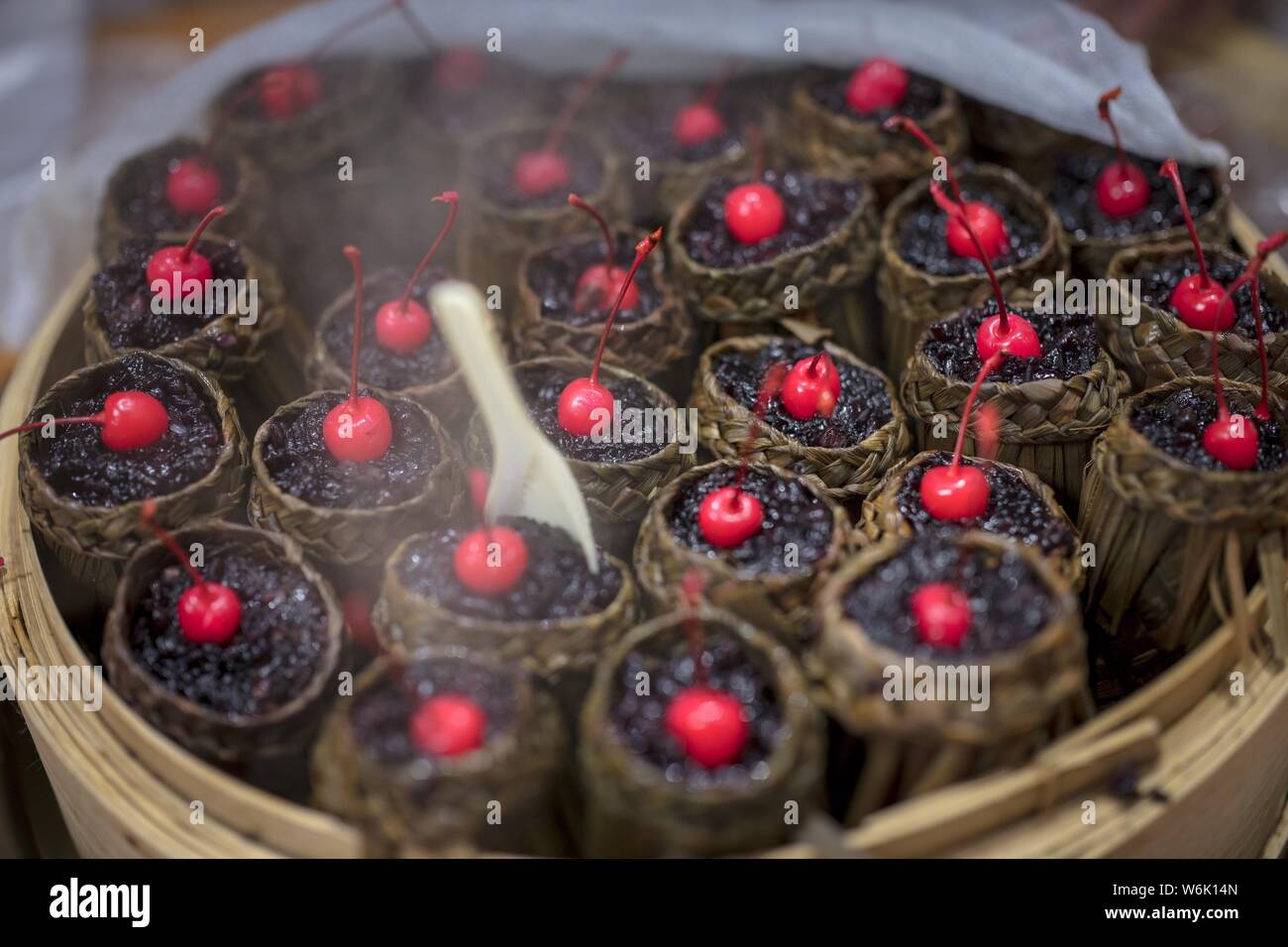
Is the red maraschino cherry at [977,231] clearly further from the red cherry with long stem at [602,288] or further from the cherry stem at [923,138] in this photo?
the red cherry with long stem at [602,288]

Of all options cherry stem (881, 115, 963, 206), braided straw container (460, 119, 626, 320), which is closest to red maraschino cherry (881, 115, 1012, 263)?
cherry stem (881, 115, 963, 206)

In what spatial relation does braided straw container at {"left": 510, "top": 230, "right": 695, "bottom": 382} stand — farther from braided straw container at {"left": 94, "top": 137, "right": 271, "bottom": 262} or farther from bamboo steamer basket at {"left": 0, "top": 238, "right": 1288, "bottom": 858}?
bamboo steamer basket at {"left": 0, "top": 238, "right": 1288, "bottom": 858}

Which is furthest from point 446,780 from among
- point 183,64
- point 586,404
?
point 183,64

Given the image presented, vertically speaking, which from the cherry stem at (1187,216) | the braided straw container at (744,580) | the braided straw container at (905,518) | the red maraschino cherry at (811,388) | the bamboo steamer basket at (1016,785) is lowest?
the bamboo steamer basket at (1016,785)

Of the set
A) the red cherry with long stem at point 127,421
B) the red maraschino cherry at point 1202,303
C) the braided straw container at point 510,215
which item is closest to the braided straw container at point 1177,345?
the red maraschino cherry at point 1202,303

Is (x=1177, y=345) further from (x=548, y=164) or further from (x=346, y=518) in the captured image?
(x=346, y=518)

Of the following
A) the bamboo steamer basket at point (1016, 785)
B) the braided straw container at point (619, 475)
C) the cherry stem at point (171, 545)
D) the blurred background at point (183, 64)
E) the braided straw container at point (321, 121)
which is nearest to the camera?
the bamboo steamer basket at point (1016, 785)
